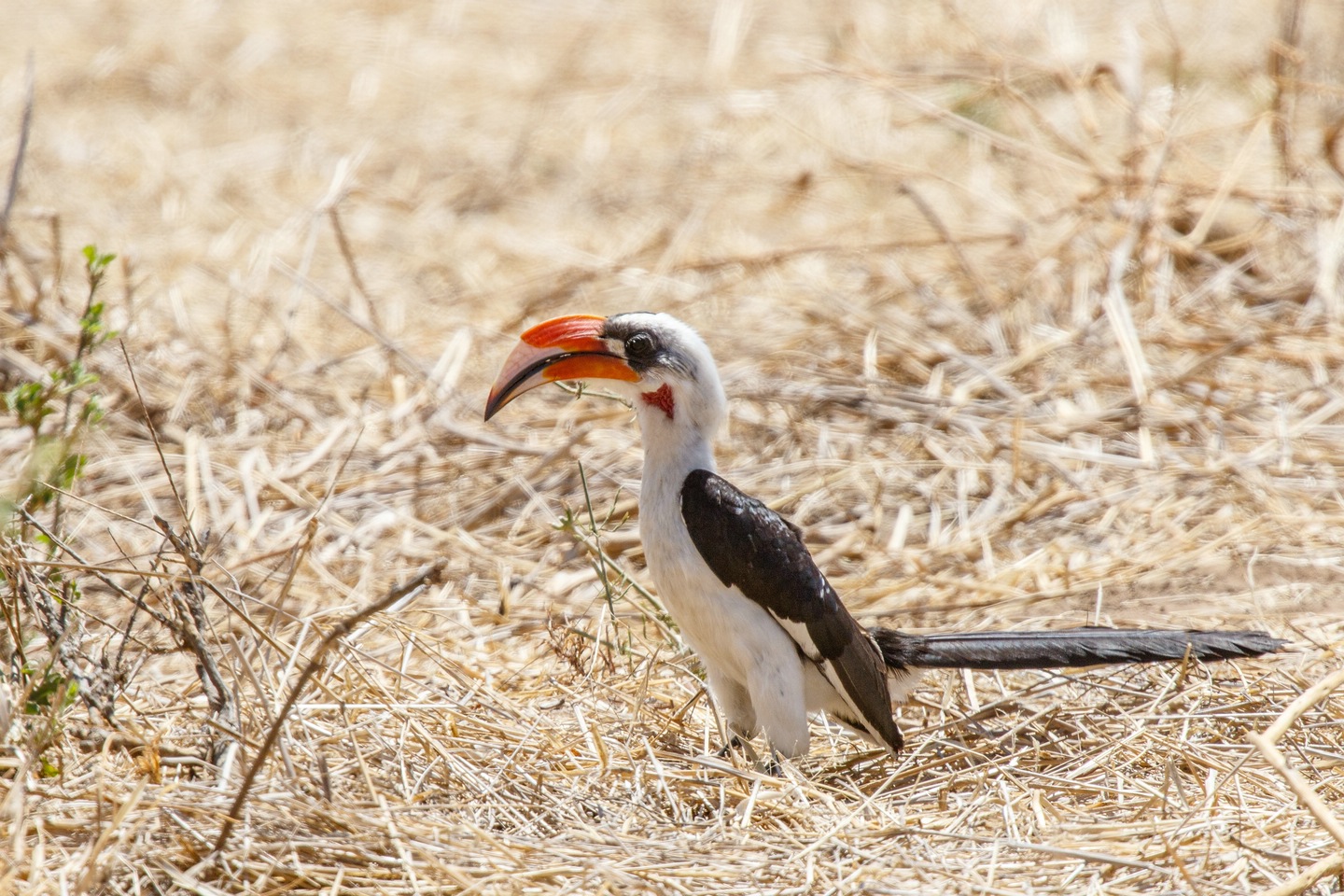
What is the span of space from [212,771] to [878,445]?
2.94m

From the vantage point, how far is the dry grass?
2.38m

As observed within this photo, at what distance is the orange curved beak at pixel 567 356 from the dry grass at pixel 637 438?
35cm

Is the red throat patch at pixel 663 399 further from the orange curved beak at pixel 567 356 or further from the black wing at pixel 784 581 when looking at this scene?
the black wing at pixel 784 581

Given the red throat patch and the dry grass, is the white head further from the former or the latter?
the dry grass

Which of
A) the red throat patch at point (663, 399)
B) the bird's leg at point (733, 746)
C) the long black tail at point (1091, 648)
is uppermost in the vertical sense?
the red throat patch at point (663, 399)

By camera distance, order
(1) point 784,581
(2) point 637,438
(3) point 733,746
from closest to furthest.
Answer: (1) point 784,581 → (3) point 733,746 → (2) point 637,438

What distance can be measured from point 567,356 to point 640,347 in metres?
0.17

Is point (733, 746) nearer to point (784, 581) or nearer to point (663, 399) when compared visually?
point (784, 581)

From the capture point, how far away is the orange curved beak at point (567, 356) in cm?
291

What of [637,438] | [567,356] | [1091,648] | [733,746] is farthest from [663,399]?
[637,438]

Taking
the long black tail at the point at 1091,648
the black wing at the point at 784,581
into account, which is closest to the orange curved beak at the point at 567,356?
the black wing at the point at 784,581

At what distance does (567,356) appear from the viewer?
296 cm

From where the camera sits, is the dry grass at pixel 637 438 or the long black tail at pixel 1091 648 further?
the long black tail at pixel 1091 648

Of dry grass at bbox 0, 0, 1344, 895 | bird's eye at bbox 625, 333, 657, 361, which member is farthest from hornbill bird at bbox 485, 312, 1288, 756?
dry grass at bbox 0, 0, 1344, 895
